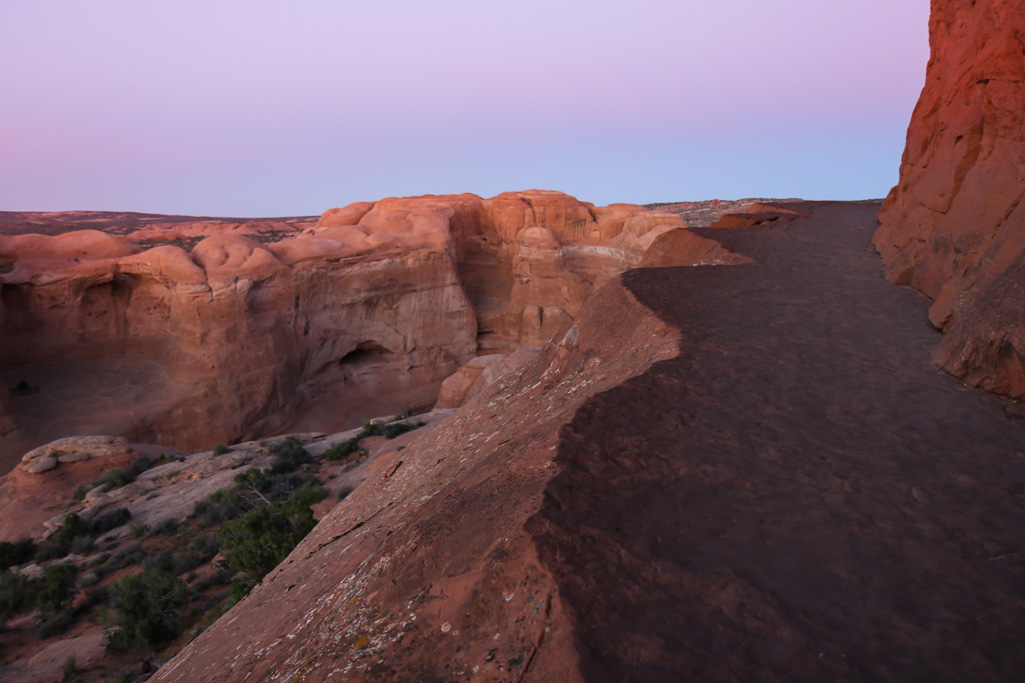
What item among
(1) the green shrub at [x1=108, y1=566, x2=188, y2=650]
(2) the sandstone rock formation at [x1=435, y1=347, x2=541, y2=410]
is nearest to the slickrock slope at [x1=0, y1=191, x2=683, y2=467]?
(2) the sandstone rock formation at [x1=435, y1=347, x2=541, y2=410]

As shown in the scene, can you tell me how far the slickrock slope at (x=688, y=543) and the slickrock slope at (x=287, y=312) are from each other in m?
17.5

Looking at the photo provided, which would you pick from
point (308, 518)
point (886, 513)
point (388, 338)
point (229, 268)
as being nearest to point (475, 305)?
point (388, 338)

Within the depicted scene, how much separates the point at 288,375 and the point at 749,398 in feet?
69.5

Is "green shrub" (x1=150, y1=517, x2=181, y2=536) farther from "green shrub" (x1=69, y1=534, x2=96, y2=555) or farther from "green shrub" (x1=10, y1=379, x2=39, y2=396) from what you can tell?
"green shrub" (x1=10, y1=379, x2=39, y2=396)

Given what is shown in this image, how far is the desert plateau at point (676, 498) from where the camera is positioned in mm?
2271

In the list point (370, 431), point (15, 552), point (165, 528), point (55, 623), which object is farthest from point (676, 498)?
point (370, 431)

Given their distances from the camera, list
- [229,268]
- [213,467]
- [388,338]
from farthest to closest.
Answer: [388,338] < [229,268] < [213,467]

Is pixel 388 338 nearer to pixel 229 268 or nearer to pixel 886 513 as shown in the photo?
pixel 229 268

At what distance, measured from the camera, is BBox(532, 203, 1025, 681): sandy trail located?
2.11 meters

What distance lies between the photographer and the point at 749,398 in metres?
4.19

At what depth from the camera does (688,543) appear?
262 cm

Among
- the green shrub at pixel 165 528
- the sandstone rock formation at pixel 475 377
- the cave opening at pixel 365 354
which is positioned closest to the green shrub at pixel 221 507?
the green shrub at pixel 165 528

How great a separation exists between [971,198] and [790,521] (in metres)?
6.65

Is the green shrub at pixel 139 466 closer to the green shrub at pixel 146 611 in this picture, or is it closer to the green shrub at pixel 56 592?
the green shrub at pixel 56 592
